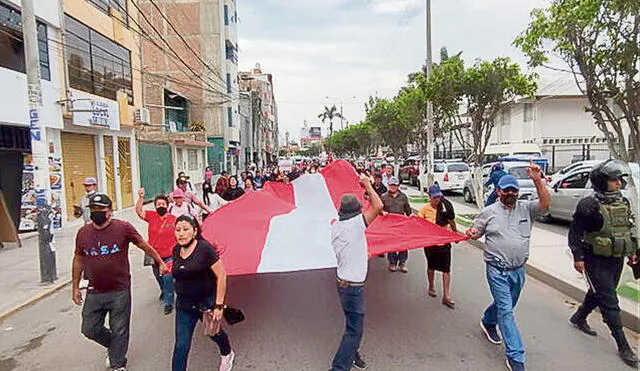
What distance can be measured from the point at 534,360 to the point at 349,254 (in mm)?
2169

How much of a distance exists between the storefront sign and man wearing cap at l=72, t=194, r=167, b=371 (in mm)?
10916

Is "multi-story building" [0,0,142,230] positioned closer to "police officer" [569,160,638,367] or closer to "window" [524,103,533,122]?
"police officer" [569,160,638,367]

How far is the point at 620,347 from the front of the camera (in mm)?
4387

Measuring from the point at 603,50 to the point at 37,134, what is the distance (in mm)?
9843

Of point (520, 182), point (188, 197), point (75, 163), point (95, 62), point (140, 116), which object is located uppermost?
point (95, 62)

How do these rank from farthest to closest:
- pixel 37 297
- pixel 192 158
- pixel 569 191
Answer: pixel 192 158
pixel 569 191
pixel 37 297

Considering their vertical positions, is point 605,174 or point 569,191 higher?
point 605,174

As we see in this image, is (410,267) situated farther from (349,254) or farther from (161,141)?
(161,141)

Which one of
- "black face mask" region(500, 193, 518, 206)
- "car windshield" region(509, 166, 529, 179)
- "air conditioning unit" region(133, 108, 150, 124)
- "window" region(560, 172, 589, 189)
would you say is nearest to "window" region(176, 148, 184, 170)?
"air conditioning unit" region(133, 108, 150, 124)

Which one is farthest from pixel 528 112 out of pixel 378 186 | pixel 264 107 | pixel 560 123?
pixel 264 107

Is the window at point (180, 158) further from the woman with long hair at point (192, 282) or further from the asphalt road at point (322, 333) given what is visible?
the woman with long hair at point (192, 282)

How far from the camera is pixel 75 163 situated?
47.8 ft

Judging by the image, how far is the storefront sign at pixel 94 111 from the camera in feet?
45.0

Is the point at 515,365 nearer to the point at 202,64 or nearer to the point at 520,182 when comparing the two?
the point at 520,182
